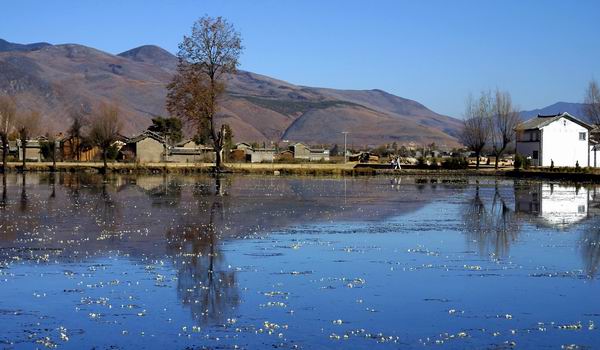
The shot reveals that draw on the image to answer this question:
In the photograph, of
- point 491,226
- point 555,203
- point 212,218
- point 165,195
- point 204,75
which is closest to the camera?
point 491,226

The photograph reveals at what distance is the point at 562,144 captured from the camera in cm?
8456

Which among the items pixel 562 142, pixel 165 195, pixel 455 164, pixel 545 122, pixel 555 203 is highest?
pixel 545 122

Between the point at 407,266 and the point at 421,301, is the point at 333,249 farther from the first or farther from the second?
the point at 421,301

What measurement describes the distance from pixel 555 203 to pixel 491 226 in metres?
12.8

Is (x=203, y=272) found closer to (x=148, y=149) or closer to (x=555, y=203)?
(x=555, y=203)

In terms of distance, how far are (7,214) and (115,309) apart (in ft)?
59.2

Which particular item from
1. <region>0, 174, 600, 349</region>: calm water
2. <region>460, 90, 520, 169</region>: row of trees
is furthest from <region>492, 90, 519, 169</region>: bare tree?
<region>0, 174, 600, 349</region>: calm water

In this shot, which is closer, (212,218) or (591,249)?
(591,249)

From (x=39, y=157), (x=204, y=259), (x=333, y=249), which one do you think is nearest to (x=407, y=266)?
(x=333, y=249)

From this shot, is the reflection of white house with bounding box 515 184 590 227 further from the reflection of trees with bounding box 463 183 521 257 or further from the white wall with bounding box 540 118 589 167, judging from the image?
the white wall with bounding box 540 118 589 167

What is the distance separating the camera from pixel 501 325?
43.5ft

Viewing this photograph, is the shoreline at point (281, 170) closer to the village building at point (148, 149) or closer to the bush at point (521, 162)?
the bush at point (521, 162)

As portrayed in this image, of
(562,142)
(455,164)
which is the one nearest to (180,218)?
(455,164)

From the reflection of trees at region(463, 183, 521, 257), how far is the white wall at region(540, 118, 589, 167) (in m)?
46.4
